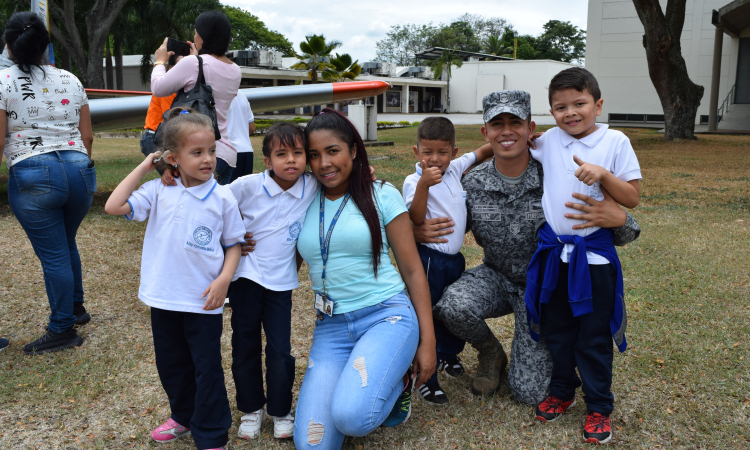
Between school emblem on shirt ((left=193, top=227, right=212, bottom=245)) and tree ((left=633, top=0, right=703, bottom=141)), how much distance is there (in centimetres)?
1878

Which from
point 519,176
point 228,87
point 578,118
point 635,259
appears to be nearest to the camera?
point 578,118

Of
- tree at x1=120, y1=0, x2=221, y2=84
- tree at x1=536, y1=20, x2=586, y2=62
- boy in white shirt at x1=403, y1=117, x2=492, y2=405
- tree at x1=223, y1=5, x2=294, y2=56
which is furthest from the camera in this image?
tree at x1=536, y1=20, x2=586, y2=62

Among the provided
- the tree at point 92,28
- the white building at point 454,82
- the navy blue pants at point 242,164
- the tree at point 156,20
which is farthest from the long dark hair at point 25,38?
the white building at point 454,82

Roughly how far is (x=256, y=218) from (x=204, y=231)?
0.28 metres

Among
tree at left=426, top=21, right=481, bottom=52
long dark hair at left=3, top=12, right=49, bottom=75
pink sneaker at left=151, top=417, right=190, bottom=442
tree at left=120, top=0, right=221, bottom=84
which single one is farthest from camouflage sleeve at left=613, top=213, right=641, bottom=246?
tree at left=426, top=21, right=481, bottom=52

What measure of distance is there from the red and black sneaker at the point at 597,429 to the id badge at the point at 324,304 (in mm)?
1360

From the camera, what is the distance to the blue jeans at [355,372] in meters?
2.32

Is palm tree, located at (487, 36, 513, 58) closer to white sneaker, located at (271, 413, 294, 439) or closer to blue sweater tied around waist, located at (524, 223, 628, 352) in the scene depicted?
blue sweater tied around waist, located at (524, 223, 628, 352)

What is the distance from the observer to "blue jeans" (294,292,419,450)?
7.61ft

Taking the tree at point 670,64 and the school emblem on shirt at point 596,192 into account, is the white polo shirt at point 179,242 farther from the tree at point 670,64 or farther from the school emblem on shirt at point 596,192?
the tree at point 670,64

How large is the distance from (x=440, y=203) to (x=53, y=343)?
2730 mm

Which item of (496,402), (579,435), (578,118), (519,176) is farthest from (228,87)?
(579,435)

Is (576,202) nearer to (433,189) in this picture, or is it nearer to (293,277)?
(433,189)

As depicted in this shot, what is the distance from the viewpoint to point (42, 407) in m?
2.90
